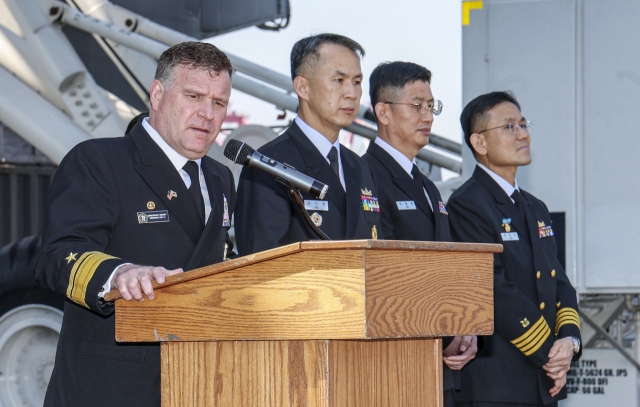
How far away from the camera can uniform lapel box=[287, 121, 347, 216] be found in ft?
9.95

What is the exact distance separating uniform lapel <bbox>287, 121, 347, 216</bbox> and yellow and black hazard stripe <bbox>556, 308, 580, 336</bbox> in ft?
3.97

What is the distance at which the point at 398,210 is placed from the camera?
3570 millimetres

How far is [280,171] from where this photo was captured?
2.15m

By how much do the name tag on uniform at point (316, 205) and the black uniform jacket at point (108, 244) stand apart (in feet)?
1.85

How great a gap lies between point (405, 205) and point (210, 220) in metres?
1.40

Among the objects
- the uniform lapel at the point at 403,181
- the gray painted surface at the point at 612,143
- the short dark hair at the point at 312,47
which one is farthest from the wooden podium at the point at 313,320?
the gray painted surface at the point at 612,143

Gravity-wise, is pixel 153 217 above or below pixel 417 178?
below

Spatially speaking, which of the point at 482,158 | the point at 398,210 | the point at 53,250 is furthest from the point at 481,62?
the point at 53,250

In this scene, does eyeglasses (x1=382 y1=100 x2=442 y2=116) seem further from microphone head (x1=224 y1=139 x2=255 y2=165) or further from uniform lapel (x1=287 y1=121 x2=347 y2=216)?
microphone head (x1=224 y1=139 x2=255 y2=165)

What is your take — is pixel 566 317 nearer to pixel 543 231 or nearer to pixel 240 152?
pixel 543 231

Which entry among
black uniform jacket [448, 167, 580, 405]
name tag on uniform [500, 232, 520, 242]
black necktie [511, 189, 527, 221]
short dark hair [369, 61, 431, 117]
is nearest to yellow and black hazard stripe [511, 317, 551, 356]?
black uniform jacket [448, 167, 580, 405]

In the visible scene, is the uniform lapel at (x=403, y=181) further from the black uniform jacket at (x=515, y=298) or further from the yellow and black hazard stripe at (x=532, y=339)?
the yellow and black hazard stripe at (x=532, y=339)

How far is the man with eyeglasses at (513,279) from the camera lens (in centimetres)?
354

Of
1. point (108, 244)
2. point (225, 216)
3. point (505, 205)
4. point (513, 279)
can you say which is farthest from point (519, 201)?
point (108, 244)
